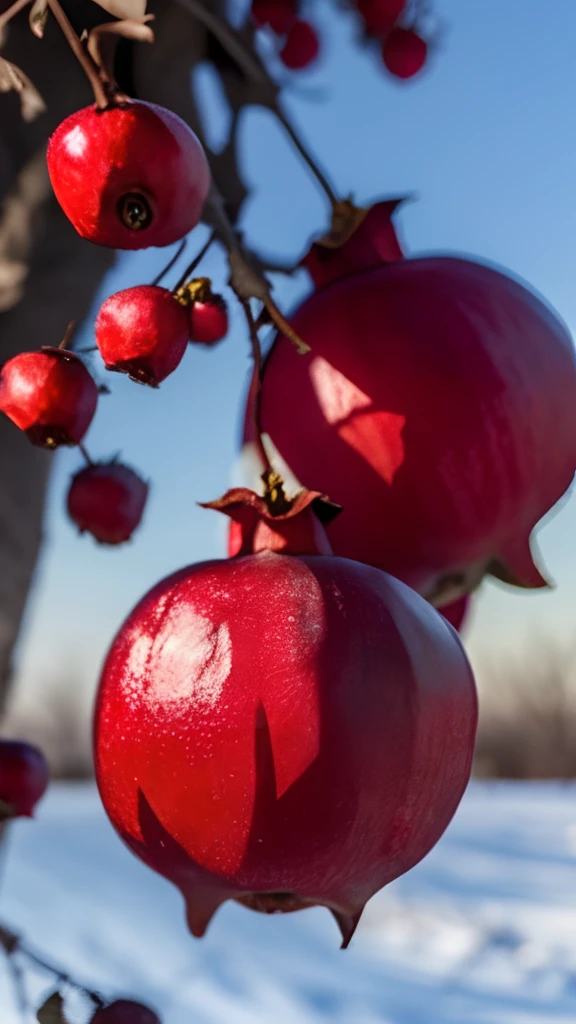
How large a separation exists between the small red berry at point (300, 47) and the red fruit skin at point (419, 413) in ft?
1.14

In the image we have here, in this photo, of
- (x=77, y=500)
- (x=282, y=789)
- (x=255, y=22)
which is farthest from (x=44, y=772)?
(x=255, y=22)

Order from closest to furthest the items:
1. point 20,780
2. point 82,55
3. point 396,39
Answer: point 82,55, point 20,780, point 396,39

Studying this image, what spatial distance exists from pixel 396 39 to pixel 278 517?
39cm

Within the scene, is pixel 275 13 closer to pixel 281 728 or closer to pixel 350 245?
pixel 350 245

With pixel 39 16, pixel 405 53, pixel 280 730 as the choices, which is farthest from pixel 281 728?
pixel 405 53

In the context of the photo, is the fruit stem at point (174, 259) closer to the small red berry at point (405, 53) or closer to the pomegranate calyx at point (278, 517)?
the pomegranate calyx at point (278, 517)

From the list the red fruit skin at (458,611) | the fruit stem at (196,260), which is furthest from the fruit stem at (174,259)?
the red fruit skin at (458,611)

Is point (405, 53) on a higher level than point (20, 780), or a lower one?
higher

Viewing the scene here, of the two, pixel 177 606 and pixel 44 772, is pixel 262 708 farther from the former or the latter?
pixel 44 772

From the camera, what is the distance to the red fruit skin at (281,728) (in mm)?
300

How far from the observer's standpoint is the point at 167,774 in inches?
12.2

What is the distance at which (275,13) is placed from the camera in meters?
0.62

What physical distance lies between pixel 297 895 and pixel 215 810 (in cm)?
6

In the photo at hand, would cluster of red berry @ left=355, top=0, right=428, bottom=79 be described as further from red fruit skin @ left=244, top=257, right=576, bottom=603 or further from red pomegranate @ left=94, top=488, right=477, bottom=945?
red pomegranate @ left=94, top=488, right=477, bottom=945
